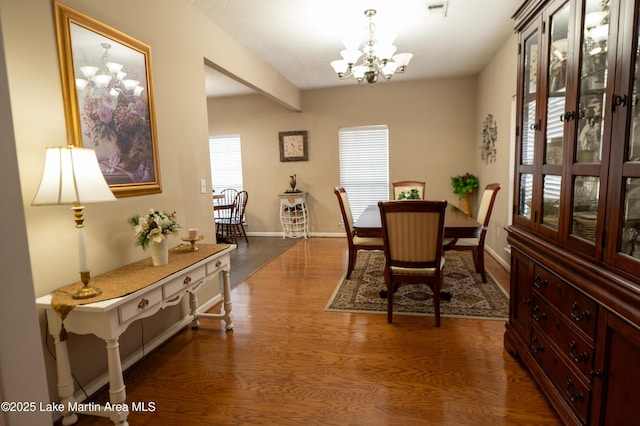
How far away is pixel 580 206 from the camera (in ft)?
4.82

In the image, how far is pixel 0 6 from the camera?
149 centimetres

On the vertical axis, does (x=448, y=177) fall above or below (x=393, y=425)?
above

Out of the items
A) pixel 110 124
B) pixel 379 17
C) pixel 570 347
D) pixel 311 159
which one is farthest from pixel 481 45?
pixel 110 124

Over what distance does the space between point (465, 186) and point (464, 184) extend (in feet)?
0.12

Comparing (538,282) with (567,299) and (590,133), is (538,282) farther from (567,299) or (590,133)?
(590,133)

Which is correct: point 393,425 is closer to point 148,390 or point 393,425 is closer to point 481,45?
point 148,390

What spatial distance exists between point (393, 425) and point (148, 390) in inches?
54.6

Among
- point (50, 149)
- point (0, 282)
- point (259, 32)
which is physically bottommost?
point (0, 282)

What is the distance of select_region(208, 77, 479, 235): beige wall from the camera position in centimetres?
570

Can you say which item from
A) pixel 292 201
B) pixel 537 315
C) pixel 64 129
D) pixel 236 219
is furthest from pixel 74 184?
pixel 292 201

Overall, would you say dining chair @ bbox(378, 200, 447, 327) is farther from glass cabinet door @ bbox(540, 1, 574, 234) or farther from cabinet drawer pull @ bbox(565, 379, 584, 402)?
cabinet drawer pull @ bbox(565, 379, 584, 402)

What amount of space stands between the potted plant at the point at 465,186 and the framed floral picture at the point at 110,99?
180 inches

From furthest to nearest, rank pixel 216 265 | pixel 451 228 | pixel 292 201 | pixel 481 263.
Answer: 1. pixel 292 201
2. pixel 481 263
3. pixel 451 228
4. pixel 216 265

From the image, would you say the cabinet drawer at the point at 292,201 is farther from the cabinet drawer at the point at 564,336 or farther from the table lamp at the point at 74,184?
the cabinet drawer at the point at 564,336
